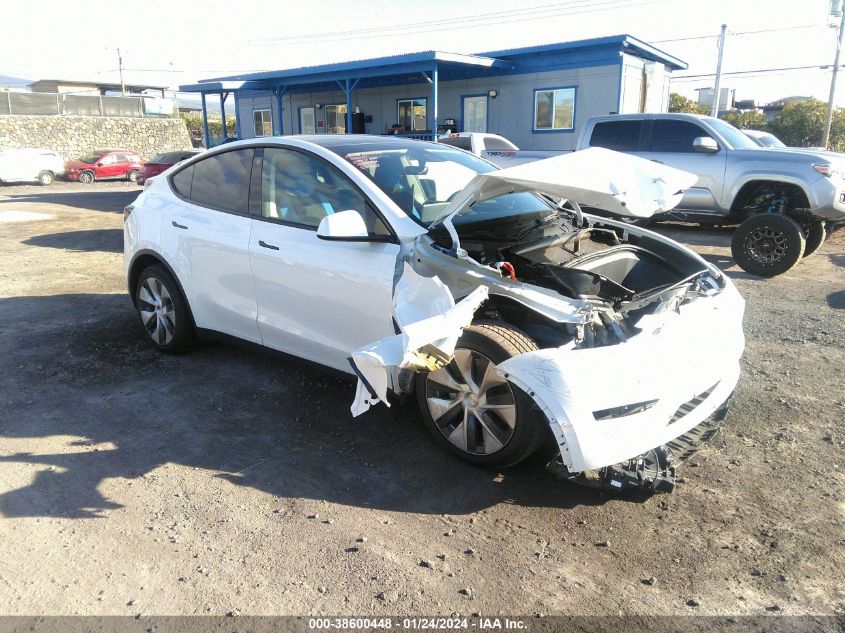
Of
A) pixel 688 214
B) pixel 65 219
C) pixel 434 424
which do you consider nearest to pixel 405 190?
pixel 434 424

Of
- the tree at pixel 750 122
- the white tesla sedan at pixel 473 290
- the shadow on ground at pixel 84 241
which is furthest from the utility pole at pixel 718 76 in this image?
the white tesla sedan at pixel 473 290

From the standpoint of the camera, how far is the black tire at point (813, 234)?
29.0ft

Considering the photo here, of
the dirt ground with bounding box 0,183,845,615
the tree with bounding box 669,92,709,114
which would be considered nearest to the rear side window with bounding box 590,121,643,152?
the dirt ground with bounding box 0,183,845,615

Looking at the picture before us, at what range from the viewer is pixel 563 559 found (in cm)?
283

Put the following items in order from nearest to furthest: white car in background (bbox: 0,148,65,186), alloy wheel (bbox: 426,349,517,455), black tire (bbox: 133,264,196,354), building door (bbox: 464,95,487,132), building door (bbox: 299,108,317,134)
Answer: alloy wheel (bbox: 426,349,517,455), black tire (bbox: 133,264,196,354), building door (bbox: 464,95,487,132), white car in background (bbox: 0,148,65,186), building door (bbox: 299,108,317,134)

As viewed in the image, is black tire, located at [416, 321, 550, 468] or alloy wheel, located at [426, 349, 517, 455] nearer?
black tire, located at [416, 321, 550, 468]

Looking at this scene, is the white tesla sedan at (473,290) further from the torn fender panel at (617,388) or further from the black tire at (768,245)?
the black tire at (768,245)

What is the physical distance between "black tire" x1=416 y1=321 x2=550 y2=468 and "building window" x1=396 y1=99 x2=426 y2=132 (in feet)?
66.6

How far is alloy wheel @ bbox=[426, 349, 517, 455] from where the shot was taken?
129 inches

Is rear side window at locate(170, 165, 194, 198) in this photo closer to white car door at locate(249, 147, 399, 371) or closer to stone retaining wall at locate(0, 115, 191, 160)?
white car door at locate(249, 147, 399, 371)

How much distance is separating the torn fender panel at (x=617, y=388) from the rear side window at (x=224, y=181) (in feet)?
8.25

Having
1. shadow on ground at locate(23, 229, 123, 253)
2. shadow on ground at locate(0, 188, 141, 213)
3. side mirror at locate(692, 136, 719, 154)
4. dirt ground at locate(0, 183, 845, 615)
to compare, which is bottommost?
dirt ground at locate(0, 183, 845, 615)

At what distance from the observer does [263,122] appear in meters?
27.3

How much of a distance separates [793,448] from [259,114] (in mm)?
26761
